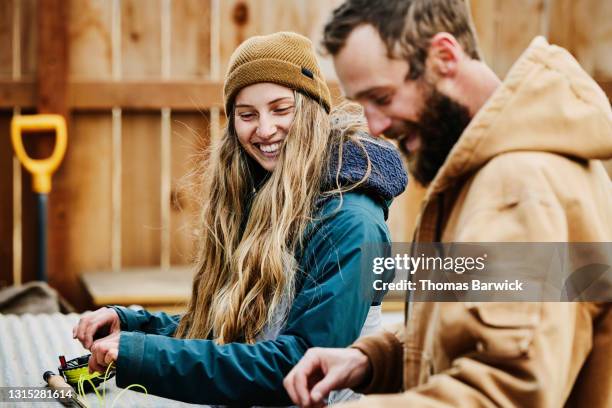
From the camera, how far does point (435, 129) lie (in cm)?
138

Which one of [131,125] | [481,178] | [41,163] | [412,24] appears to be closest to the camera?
[481,178]

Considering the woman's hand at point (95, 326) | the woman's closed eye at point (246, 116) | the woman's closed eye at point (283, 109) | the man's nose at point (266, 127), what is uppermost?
the woman's closed eye at point (283, 109)

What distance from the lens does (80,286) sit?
16.6 feet

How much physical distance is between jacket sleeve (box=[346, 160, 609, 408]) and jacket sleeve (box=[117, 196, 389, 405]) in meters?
0.68

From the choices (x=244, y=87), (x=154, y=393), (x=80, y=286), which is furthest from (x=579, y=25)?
(x=154, y=393)

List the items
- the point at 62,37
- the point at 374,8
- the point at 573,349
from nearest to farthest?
the point at 573,349 → the point at 374,8 → the point at 62,37

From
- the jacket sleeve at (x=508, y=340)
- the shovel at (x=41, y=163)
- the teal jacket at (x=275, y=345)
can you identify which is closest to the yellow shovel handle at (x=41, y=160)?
the shovel at (x=41, y=163)

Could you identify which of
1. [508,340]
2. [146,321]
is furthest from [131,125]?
[508,340]

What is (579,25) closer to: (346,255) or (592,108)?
(346,255)

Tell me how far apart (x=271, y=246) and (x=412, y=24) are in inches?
35.4

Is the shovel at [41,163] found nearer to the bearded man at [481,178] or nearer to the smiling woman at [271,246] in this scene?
the smiling woman at [271,246]

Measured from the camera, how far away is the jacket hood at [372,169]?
84.6 inches

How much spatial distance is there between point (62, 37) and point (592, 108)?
4154 mm

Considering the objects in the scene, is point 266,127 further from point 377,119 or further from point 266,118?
point 377,119
